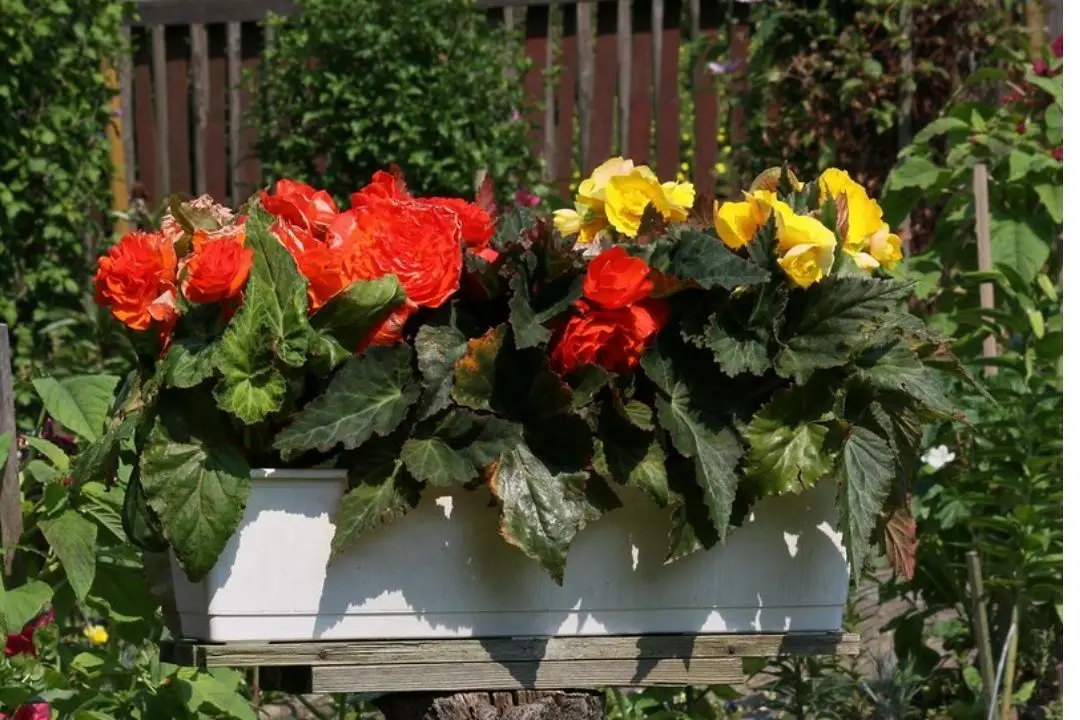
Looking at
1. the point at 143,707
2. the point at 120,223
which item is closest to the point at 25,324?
the point at 120,223

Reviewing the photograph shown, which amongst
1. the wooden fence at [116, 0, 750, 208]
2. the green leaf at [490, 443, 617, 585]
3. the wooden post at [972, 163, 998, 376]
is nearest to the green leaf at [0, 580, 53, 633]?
the green leaf at [490, 443, 617, 585]

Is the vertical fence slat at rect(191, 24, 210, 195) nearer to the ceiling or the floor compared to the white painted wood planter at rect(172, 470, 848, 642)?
nearer to the ceiling

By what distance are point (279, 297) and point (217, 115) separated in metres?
4.71

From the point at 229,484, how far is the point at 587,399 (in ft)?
1.29

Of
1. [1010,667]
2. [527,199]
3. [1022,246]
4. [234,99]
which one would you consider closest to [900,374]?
[1010,667]

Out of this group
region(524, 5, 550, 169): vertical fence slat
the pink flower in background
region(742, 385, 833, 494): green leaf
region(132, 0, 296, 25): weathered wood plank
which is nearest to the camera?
region(742, 385, 833, 494): green leaf

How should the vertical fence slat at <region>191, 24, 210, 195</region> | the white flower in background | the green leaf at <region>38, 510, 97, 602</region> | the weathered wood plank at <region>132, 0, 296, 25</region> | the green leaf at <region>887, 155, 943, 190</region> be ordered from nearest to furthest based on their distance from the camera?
the green leaf at <region>38, 510, 97, 602</region>, the white flower in background, the green leaf at <region>887, 155, 943, 190</region>, the weathered wood plank at <region>132, 0, 296, 25</region>, the vertical fence slat at <region>191, 24, 210, 195</region>

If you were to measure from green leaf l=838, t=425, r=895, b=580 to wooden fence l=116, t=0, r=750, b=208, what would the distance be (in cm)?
342

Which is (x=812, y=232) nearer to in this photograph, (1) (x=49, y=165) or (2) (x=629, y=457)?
(2) (x=629, y=457)

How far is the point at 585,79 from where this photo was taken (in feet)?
18.4

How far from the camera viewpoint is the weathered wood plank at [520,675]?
5.24 feet

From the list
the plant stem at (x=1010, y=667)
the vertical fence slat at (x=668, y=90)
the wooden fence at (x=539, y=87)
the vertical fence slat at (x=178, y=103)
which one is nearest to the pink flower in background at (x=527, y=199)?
the wooden fence at (x=539, y=87)

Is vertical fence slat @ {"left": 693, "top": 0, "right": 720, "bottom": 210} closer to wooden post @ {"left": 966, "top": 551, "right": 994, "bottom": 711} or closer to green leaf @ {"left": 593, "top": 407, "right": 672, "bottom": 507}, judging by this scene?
wooden post @ {"left": 966, "top": 551, "right": 994, "bottom": 711}

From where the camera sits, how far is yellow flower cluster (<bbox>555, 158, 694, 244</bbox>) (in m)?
1.75
